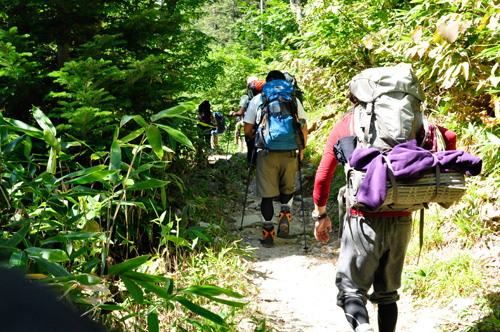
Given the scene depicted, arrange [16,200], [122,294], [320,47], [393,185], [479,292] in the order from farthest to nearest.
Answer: [320,47] < [479,292] < [122,294] < [16,200] < [393,185]

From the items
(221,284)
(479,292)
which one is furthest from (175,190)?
(479,292)

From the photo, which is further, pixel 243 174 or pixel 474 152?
pixel 243 174

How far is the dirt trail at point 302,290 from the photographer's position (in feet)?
14.0

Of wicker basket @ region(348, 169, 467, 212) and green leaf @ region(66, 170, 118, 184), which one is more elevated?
green leaf @ region(66, 170, 118, 184)

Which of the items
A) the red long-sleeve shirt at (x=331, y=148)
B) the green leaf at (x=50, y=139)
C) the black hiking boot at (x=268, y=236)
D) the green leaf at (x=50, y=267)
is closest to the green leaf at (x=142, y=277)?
the green leaf at (x=50, y=267)

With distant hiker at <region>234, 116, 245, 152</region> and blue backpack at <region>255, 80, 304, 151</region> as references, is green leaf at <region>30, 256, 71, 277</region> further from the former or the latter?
distant hiker at <region>234, 116, 245, 152</region>

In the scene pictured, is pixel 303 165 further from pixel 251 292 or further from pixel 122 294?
pixel 122 294

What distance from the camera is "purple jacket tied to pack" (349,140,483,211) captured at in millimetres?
2689

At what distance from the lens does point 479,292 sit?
161 inches

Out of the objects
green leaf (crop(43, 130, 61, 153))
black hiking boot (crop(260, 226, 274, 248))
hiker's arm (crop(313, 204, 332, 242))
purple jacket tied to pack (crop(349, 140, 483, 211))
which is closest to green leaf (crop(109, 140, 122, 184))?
green leaf (crop(43, 130, 61, 153))

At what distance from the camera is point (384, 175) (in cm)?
270

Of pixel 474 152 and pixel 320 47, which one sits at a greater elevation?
pixel 320 47

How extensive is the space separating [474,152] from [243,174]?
17.3ft

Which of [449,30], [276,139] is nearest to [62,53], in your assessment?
[276,139]
